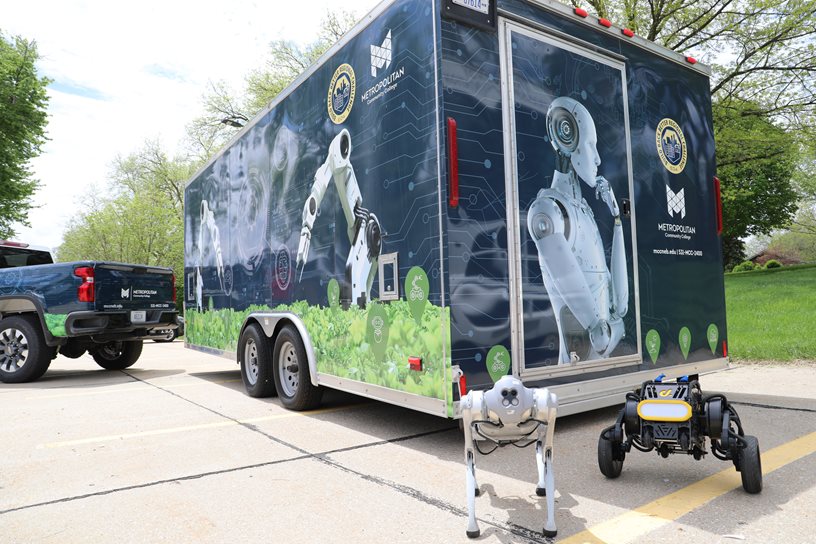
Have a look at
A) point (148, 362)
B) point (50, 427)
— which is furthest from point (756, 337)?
point (148, 362)

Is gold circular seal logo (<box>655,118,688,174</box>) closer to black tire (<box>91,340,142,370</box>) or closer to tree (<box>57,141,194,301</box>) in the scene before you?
black tire (<box>91,340,142,370</box>)

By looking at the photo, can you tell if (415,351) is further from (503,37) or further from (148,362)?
(148,362)

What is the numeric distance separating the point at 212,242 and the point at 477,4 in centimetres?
576

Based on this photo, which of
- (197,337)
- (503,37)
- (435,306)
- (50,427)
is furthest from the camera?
(197,337)

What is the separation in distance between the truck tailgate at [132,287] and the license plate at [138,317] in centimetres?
8

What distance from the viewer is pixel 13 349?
28.9 ft

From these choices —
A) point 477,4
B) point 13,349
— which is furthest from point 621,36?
point 13,349

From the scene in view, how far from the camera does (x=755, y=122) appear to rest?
1669 centimetres

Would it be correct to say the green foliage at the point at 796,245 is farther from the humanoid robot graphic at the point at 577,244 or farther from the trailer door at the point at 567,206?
the humanoid robot graphic at the point at 577,244

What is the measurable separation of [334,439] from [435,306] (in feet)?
5.50

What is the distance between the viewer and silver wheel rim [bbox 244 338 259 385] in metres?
6.92

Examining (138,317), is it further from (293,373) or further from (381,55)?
(381,55)

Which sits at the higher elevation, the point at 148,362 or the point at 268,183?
the point at 268,183

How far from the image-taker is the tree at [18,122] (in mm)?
20797
